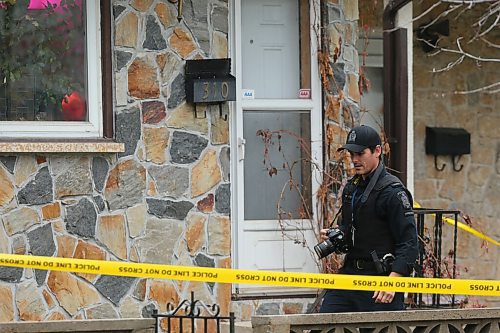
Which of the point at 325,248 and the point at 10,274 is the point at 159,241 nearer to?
the point at 10,274

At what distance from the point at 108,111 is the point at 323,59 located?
175cm

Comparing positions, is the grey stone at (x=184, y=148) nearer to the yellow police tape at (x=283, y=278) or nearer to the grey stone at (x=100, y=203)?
the grey stone at (x=100, y=203)

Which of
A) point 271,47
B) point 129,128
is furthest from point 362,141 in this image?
point 271,47

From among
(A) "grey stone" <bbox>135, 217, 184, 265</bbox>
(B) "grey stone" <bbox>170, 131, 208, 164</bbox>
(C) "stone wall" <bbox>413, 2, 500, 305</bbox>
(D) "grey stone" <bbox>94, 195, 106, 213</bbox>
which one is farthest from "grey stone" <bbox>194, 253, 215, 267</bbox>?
(C) "stone wall" <bbox>413, 2, 500, 305</bbox>

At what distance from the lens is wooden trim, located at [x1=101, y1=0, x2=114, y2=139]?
8406 mm

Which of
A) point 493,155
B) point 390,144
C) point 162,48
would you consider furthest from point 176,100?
point 493,155

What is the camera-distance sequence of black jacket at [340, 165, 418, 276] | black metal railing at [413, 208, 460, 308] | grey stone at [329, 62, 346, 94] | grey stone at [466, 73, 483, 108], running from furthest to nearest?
grey stone at [466, 73, 483, 108], grey stone at [329, 62, 346, 94], black metal railing at [413, 208, 460, 308], black jacket at [340, 165, 418, 276]

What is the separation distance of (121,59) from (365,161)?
2.33 m

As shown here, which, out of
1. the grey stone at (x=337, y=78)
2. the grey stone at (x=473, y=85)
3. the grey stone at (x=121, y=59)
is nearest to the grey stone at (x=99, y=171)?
the grey stone at (x=121, y=59)

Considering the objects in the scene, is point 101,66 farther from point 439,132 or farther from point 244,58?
point 439,132

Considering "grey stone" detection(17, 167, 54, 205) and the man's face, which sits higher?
the man's face

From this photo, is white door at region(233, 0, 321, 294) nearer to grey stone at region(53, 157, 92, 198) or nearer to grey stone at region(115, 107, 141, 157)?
grey stone at region(115, 107, 141, 157)

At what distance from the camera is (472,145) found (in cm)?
1215

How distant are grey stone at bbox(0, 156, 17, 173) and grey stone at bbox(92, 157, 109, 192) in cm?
57
